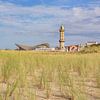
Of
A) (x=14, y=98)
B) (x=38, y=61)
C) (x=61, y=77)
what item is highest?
(x=38, y=61)

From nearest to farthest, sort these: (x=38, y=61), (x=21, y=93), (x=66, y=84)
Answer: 1. (x=21, y=93)
2. (x=66, y=84)
3. (x=38, y=61)

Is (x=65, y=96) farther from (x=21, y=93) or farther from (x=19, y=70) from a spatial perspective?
(x=19, y=70)

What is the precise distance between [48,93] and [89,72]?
135 inches

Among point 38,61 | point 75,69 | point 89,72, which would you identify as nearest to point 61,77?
point 89,72

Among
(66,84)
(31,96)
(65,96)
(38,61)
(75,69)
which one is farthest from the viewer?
(38,61)

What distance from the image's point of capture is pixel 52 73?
682 cm

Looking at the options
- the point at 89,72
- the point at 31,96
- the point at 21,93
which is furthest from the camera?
the point at 89,72

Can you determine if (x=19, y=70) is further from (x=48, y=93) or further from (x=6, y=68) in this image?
(x=48, y=93)

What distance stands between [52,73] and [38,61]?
3.22 m

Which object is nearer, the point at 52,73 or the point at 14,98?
the point at 14,98

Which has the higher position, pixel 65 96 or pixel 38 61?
pixel 38 61

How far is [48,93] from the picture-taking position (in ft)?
16.5

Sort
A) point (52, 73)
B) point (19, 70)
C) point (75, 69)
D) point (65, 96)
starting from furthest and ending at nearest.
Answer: point (75, 69), point (52, 73), point (19, 70), point (65, 96)

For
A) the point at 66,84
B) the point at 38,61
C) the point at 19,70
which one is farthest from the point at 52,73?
the point at 38,61
